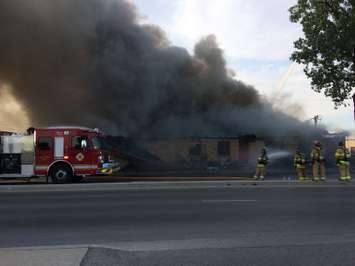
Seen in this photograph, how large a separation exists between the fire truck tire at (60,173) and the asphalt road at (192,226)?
510 cm

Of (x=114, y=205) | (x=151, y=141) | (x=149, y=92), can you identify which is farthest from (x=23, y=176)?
(x=149, y=92)

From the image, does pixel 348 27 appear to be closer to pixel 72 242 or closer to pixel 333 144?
pixel 72 242

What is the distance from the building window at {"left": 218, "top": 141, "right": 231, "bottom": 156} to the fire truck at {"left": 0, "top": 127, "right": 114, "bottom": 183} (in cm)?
1854

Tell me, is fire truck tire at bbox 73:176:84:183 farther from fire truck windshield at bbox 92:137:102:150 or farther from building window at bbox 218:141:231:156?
building window at bbox 218:141:231:156

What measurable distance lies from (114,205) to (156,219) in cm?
199

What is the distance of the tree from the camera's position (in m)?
18.1

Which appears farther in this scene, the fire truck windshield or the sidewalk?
the fire truck windshield

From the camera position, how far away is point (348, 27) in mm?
17969

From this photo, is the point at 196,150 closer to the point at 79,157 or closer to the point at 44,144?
the point at 79,157

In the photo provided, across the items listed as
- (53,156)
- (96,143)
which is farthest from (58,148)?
(96,143)

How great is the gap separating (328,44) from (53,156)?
36.6 ft

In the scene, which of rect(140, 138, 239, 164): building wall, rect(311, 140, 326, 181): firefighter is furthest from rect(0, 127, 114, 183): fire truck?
rect(140, 138, 239, 164): building wall

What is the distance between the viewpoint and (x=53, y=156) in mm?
17016

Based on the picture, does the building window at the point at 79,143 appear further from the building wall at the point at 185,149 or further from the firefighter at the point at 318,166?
the building wall at the point at 185,149
